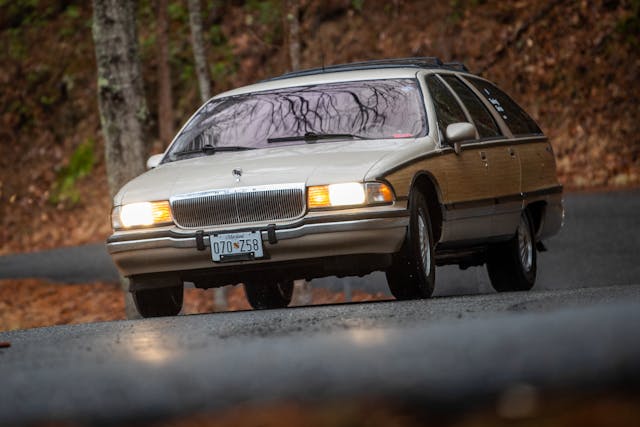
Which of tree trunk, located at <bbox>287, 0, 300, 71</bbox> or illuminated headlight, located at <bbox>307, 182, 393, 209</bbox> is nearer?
illuminated headlight, located at <bbox>307, 182, 393, 209</bbox>

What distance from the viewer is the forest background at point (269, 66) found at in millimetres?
22594

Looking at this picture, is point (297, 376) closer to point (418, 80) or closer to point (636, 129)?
point (418, 80)

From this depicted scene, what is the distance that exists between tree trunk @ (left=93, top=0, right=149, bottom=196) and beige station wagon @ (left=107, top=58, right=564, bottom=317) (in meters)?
3.66

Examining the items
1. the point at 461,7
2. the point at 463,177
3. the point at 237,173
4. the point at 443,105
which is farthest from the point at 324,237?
the point at 461,7

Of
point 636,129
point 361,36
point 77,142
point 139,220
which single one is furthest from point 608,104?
point 139,220

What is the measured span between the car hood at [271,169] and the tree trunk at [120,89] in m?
4.73

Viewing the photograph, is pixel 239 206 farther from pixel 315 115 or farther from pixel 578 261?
pixel 578 261

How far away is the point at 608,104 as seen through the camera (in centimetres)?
2255

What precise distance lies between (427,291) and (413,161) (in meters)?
0.90

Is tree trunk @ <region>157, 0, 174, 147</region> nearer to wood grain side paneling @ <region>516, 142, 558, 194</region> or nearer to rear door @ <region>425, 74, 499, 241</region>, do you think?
wood grain side paneling @ <region>516, 142, 558, 194</region>

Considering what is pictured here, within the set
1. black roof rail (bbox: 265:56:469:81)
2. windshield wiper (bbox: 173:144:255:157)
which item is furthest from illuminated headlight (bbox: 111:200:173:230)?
black roof rail (bbox: 265:56:469:81)

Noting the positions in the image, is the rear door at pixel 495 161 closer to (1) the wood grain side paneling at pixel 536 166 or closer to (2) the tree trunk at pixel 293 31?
(1) the wood grain side paneling at pixel 536 166

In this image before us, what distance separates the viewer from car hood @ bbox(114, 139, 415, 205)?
28.3 feet

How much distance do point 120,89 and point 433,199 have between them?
560 cm
